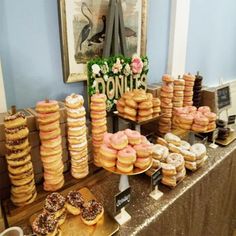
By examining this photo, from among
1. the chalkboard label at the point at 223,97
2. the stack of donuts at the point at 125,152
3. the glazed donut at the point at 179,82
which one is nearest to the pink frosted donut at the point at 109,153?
the stack of donuts at the point at 125,152

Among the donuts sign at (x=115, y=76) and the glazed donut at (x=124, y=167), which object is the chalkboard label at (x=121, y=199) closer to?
the glazed donut at (x=124, y=167)

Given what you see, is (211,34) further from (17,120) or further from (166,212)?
(17,120)

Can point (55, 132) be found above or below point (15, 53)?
below

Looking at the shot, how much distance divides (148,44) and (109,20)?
0.52 m

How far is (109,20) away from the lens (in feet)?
3.95

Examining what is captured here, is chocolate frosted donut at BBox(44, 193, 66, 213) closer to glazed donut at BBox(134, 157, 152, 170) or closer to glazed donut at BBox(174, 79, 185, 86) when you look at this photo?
glazed donut at BBox(134, 157, 152, 170)

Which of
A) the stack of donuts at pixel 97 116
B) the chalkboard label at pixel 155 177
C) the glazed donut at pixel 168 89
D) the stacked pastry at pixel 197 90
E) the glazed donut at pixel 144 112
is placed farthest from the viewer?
the stacked pastry at pixel 197 90

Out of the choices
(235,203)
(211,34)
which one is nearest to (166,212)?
(235,203)

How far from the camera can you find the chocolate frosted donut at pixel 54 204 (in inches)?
30.6

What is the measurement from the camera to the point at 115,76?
4.20 feet

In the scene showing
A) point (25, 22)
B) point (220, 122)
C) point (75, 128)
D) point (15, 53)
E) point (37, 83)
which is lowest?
point (220, 122)

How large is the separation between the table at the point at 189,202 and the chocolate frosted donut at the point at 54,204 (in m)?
0.20

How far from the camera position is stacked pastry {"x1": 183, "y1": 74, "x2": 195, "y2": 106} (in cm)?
149

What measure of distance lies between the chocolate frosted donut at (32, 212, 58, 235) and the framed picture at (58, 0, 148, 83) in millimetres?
715
